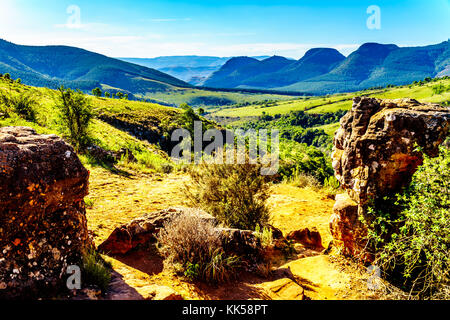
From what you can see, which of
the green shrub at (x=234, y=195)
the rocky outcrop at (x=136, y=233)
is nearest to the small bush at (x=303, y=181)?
the green shrub at (x=234, y=195)

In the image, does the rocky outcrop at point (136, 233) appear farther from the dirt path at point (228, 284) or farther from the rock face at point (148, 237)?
the dirt path at point (228, 284)

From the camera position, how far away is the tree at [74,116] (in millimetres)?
13242

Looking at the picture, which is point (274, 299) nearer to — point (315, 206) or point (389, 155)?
point (389, 155)

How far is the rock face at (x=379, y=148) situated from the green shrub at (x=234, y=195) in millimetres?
2099

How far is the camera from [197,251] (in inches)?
182

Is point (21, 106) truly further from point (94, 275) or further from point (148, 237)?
point (94, 275)

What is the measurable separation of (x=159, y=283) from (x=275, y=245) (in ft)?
9.10

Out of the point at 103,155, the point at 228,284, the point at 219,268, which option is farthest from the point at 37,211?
the point at 103,155

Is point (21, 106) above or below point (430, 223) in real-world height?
above

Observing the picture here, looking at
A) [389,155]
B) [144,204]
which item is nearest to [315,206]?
[389,155]

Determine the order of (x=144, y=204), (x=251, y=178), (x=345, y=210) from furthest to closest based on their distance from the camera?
(x=144, y=204), (x=251, y=178), (x=345, y=210)

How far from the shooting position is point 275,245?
Result: 5.94 m

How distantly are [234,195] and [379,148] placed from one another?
134 inches

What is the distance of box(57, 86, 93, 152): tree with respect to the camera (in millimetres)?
13242
